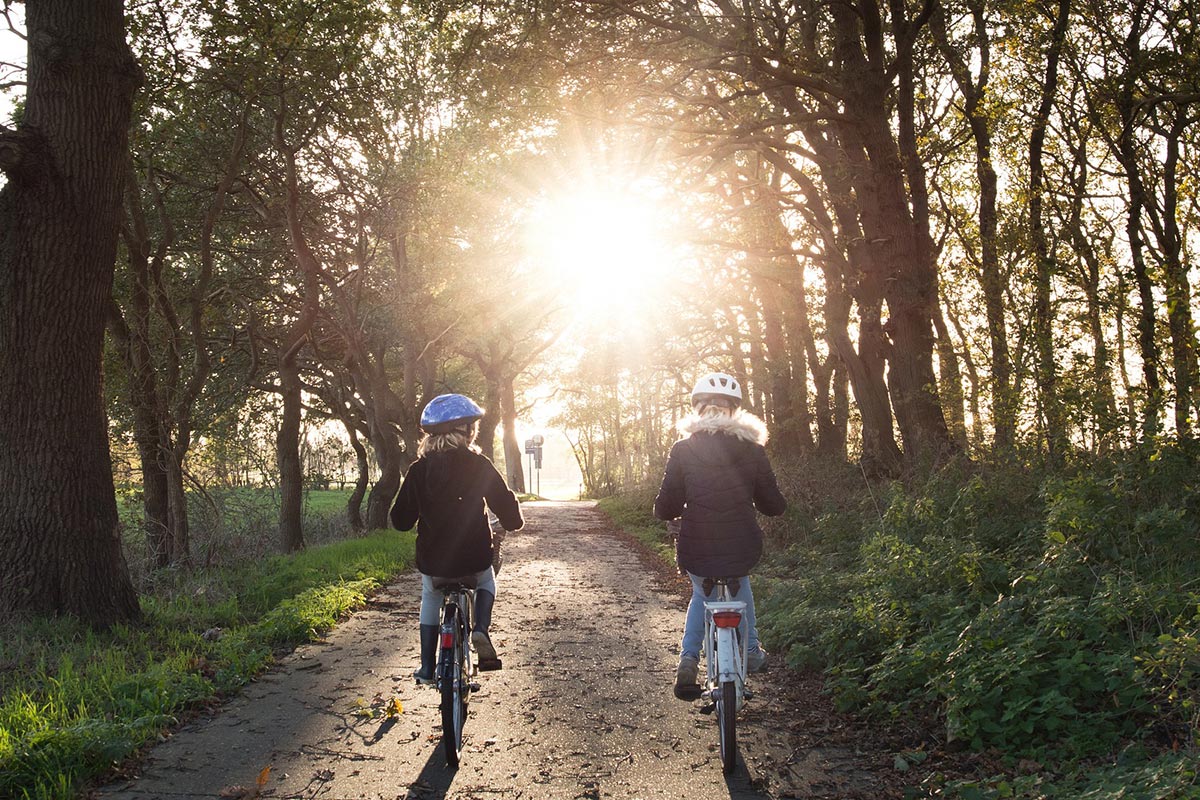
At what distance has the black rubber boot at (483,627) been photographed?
552 centimetres

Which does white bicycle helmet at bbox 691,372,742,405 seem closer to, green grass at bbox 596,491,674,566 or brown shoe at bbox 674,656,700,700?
brown shoe at bbox 674,656,700,700

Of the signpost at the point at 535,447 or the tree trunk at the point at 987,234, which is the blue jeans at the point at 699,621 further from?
the signpost at the point at 535,447

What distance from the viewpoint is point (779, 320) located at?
922 inches

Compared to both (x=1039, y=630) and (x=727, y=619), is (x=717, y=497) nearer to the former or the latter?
(x=727, y=619)

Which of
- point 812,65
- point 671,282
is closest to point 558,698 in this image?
point 812,65

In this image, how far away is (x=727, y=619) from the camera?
16.6 ft

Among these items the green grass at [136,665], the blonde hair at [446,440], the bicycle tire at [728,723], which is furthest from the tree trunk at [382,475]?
the bicycle tire at [728,723]

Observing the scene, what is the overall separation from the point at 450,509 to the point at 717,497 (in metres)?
1.64

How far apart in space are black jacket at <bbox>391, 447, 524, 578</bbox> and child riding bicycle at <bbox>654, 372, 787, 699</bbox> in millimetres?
1144

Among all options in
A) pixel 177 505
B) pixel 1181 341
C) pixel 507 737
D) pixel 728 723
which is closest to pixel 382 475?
pixel 177 505

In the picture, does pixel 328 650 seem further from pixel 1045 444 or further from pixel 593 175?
pixel 593 175

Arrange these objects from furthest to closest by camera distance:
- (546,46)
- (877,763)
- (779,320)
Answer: (779,320), (546,46), (877,763)

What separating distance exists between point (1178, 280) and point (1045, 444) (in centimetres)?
276

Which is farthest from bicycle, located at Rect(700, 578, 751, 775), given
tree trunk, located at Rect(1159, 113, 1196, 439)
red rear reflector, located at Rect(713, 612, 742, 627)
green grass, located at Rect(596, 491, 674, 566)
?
green grass, located at Rect(596, 491, 674, 566)
